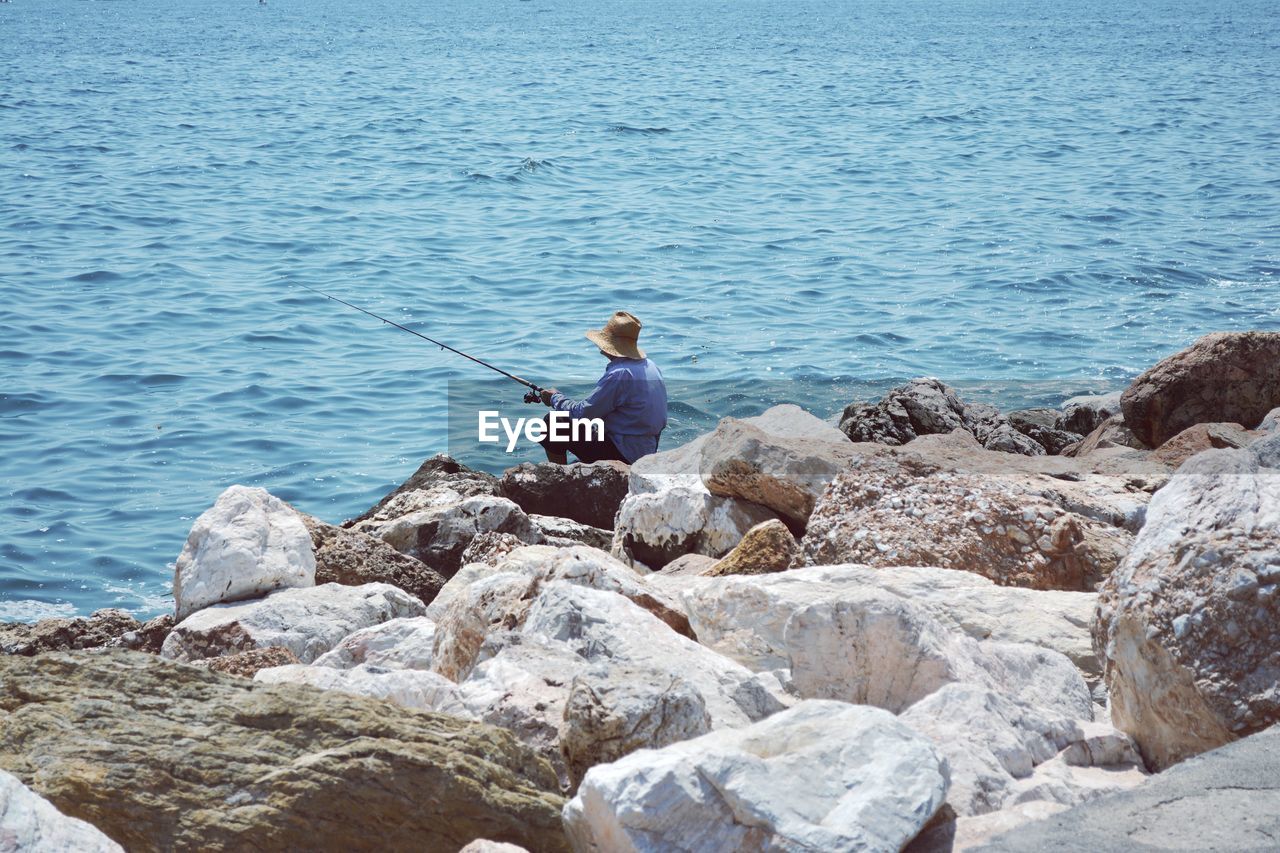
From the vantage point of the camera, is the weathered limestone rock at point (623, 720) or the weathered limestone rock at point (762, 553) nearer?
the weathered limestone rock at point (623, 720)

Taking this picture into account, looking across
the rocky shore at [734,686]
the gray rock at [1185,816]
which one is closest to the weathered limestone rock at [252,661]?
the rocky shore at [734,686]

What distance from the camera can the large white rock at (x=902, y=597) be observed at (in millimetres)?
3779

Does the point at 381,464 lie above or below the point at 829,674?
below

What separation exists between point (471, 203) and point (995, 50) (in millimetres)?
29390

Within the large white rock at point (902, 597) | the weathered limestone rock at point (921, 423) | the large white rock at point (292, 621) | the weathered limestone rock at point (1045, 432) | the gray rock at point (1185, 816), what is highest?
the gray rock at point (1185, 816)

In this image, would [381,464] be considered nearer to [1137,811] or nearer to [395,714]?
[395,714]

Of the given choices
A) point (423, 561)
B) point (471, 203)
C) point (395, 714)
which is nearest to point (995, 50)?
point (471, 203)

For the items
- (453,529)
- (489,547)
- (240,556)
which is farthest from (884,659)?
(453,529)

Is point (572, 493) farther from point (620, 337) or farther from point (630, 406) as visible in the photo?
point (620, 337)

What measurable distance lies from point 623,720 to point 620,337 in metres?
5.14

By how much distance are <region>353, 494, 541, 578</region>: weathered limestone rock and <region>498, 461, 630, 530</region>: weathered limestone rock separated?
0.83 m

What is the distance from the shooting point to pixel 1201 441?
598 cm

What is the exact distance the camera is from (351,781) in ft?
8.75

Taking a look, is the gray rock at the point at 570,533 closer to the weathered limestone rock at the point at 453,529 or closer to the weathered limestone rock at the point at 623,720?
the weathered limestone rock at the point at 453,529
